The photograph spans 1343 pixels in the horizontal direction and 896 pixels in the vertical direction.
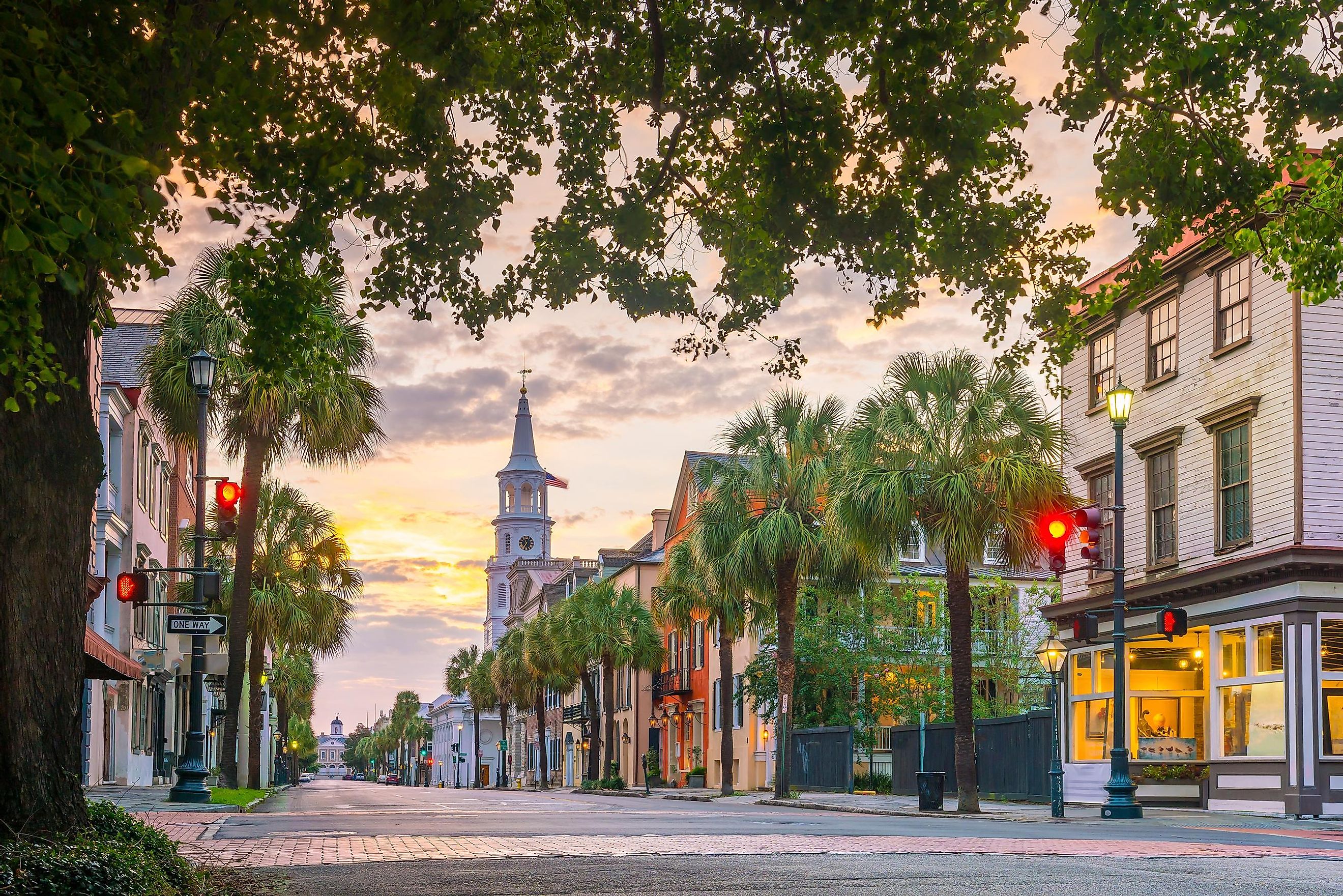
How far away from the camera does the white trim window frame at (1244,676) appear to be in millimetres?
25125

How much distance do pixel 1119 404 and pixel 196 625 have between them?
596 inches

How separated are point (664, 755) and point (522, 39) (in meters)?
59.9

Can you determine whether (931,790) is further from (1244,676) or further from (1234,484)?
(1234,484)

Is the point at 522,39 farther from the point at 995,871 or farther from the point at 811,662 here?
the point at 811,662

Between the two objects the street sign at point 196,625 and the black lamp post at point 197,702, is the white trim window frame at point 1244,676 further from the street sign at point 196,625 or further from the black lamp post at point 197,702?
the black lamp post at point 197,702

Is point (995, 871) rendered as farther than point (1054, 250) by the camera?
No

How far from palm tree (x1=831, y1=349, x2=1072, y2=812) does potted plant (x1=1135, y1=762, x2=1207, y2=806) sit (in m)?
4.06

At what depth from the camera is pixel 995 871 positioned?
11.7 meters

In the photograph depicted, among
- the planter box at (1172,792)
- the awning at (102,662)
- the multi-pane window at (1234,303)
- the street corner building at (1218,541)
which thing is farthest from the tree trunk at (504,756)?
the multi-pane window at (1234,303)

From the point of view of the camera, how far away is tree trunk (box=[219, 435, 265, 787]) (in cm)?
2916

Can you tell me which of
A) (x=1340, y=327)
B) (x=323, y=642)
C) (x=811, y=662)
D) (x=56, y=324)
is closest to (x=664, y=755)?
(x=811, y=662)

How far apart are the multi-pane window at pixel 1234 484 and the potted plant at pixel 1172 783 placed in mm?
5060

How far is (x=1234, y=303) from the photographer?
2714cm

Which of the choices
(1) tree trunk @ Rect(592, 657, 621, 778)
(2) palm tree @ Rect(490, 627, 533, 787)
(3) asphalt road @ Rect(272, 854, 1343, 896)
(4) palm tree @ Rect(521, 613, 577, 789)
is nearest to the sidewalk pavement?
(3) asphalt road @ Rect(272, 854, 1343, 896)
